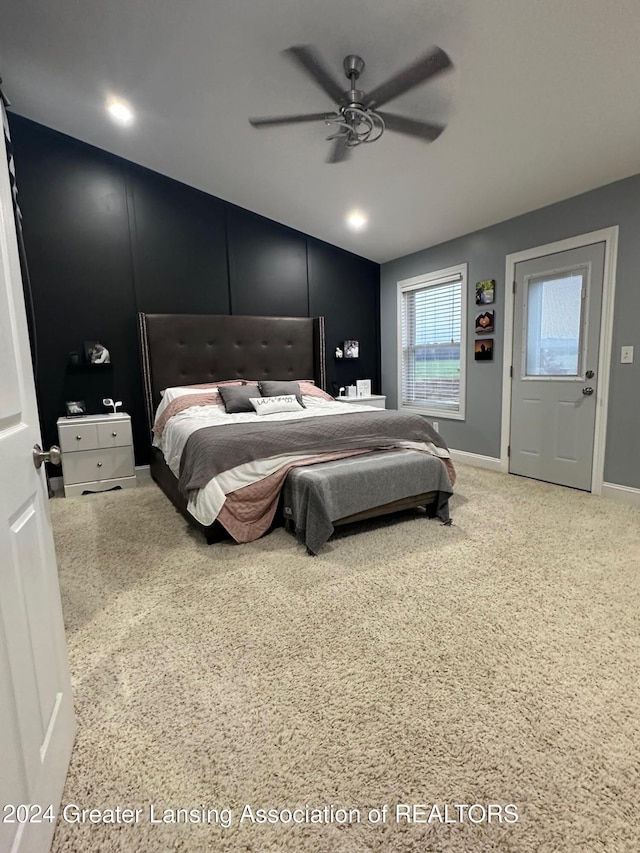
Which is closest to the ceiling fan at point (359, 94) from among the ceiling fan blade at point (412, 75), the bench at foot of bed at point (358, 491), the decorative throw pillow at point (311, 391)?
the ceiling fan blade at point (412, 75)

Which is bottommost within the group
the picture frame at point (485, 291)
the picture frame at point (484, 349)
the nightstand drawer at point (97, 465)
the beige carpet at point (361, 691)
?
the beige carpet at point (361, 691)

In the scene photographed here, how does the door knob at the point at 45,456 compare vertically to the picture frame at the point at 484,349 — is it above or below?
below

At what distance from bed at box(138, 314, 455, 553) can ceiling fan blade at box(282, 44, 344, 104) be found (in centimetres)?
198

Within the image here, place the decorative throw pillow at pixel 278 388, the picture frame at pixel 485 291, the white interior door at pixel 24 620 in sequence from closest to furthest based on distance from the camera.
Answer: the white interior door at pixel 24 620, the picture frame at pixel 485 291, the decorative throw pillow at pixel 278 388

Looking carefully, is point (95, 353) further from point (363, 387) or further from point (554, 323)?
point (554, 323)

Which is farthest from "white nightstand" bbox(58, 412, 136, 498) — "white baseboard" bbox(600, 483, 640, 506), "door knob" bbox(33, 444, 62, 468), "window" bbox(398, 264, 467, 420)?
"white baseboard" bbox(600, 483, 640, 506)

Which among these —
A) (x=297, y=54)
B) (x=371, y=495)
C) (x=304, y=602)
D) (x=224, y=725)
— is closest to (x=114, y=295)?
(x=297, y=54)

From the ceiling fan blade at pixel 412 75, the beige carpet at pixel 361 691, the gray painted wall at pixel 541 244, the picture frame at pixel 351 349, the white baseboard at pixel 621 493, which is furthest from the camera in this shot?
the picture frame at pixel 351 349

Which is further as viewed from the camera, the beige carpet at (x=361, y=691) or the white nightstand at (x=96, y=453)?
the white nightstand at (x=96, y=453)

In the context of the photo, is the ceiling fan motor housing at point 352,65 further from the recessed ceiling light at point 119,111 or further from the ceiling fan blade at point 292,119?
the recessed ceiling light at point 119,111

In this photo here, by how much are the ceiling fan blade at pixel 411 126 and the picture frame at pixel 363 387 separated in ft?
10.5

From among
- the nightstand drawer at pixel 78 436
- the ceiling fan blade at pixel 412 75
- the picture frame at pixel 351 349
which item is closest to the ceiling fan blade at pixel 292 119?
the ceiling fan blade at pixel 412 75

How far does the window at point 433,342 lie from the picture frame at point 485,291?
0.58ft

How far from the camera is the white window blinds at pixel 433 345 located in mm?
4688
